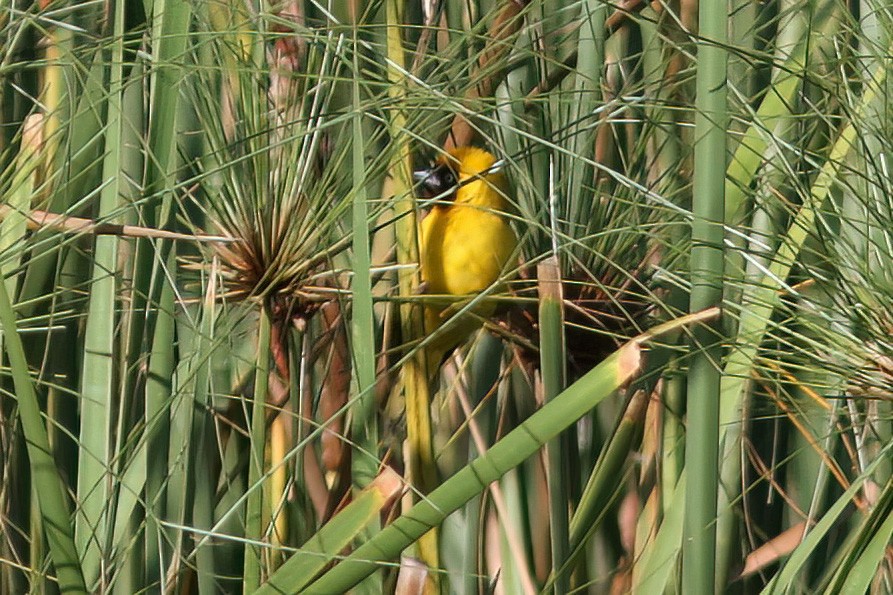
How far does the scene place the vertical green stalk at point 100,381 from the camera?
0.72 meters

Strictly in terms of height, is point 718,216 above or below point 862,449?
above

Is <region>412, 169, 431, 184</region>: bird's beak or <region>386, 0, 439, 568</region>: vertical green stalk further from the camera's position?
<region>412, 169, 431, 184</region>: bird's beak

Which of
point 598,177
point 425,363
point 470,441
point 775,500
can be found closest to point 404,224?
point 425,363

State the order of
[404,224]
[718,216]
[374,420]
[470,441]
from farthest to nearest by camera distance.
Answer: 1. [470,441]
2. [404,224]
3. [374,420]
4. [718,216]

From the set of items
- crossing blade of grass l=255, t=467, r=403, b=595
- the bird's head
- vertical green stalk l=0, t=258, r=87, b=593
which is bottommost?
crossing blade of grass l=255, t=467, r=403, b=595

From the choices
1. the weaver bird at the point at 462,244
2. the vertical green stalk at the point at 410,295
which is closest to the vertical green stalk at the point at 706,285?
the vertical green stalk at the point at 410,295

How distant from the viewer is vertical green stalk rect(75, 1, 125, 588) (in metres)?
0.72

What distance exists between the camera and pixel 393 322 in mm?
839

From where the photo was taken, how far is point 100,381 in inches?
29.5

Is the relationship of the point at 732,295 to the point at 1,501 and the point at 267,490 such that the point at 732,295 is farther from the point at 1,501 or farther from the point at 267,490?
A: the point at 1,501

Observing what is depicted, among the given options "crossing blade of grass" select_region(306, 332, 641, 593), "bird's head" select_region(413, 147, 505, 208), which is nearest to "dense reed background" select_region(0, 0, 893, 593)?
"crossing blade of grass" select_region(306, 332, 641, 593)

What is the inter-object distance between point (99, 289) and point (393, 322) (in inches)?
8.3

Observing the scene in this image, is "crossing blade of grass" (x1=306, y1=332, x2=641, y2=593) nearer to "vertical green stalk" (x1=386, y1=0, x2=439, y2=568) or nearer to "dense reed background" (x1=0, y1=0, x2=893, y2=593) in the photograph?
"dense reed background" (x1=0, y1=0, x2=893, y2=593)

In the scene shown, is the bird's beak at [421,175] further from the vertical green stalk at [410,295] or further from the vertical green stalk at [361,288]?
the vertical green stalk at [361,288]
